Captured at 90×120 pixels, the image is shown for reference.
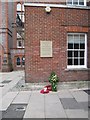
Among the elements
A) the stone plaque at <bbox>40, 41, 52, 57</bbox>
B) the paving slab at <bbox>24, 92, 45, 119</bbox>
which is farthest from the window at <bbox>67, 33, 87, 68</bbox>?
the paving slab at <bbox>24, 92, 45, 119</bbox>

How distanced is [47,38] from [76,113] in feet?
19.8

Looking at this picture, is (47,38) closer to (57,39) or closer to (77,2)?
(57,39)

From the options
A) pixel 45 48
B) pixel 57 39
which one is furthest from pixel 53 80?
pixel 57 39

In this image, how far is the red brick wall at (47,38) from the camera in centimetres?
1259

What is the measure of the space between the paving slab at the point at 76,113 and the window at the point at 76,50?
18.0 feet

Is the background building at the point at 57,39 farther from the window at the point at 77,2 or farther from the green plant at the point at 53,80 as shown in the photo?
the green plant at the point at 53,80

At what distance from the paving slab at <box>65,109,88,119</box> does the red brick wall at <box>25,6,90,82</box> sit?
503cm

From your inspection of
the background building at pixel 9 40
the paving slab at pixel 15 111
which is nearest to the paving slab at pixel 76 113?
the paving slab at pixel 15 111

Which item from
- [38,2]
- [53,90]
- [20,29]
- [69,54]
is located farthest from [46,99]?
[20,29]

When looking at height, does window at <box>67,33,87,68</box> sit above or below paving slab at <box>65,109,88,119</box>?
above

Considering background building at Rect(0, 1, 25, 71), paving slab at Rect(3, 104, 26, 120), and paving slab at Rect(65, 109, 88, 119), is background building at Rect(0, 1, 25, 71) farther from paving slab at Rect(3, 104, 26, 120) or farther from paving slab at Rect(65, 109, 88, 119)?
paving slab at Rect(65, 109, 88, 119)

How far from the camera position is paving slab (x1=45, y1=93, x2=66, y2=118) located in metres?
7.26

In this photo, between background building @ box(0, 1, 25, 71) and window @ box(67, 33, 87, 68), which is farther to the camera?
background building @ box(0, 1, 25, 71)

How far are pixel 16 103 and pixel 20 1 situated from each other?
34.0 meters
